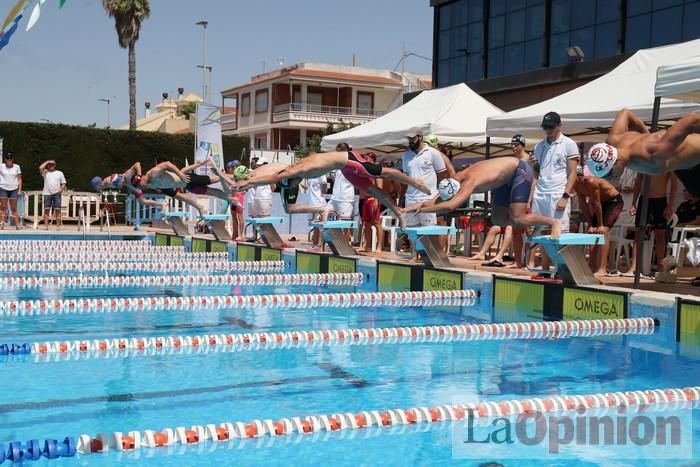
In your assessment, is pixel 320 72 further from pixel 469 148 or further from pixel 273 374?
pixel 273 374

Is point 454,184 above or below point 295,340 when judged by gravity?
above

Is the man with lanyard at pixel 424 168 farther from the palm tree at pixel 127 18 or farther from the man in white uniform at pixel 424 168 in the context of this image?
the palm tree at pixel 127 18

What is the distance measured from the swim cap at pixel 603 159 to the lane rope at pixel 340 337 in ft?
4.53

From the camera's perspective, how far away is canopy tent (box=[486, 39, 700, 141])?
937 cm

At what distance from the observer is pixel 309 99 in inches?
2074

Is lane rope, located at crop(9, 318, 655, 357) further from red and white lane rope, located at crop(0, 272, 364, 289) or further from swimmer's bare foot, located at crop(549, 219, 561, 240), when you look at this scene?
red and white lane rope, located at crop(0, 272, 364, 289)

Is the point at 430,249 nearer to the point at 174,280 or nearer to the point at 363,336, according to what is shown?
the point at 174,280

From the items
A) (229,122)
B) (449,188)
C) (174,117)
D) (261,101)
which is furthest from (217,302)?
(174,117)

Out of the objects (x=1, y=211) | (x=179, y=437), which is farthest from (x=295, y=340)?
(x=1, y=211)

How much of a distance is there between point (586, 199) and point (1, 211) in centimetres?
1419

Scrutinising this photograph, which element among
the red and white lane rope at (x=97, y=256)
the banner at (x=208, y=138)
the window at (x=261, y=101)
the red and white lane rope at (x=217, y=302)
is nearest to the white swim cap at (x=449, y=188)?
the red and white lane rope at (x=217, y=302)

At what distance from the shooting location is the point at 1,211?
61.0 feet

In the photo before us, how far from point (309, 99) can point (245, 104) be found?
7.02 metres

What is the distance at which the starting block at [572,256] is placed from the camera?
7.80 meters
